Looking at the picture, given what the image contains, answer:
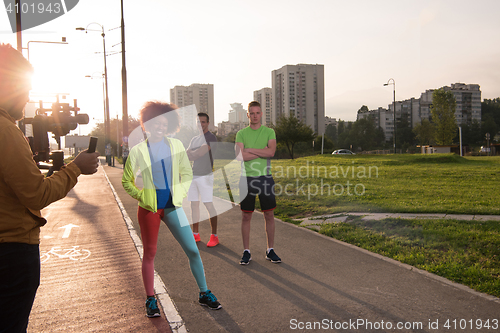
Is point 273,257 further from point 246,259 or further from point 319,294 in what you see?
point 319,294

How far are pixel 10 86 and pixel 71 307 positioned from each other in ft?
9.00

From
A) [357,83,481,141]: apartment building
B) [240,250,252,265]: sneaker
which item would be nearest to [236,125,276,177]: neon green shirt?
[240,250,252,265]: sneaker

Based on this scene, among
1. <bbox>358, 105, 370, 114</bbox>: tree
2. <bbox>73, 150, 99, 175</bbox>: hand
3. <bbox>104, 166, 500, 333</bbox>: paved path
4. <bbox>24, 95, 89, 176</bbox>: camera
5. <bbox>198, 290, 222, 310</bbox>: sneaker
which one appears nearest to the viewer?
<bbox>73, 150, 99, 175</bbox>: hand

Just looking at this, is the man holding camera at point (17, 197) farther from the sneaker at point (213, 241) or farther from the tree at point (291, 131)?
the tree at point (291, 131)

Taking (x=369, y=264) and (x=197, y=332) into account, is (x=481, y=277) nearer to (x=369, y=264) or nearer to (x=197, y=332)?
(x=369, y=264)

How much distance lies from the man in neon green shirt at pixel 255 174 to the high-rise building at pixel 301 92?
351 feet

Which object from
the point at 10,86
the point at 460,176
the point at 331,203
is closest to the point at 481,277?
the point at 10,86

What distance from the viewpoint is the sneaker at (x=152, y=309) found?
137 inches

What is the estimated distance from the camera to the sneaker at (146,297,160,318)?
3.47m

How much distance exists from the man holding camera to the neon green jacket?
132cm

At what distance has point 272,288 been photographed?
4.16 m

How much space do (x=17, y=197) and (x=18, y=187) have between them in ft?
0.42

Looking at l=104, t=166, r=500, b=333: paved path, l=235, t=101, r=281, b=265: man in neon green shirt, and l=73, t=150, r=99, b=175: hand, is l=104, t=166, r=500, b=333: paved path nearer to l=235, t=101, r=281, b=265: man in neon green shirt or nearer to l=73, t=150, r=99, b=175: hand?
l=235, t=101, r=281, b=265: man in neon green shirt

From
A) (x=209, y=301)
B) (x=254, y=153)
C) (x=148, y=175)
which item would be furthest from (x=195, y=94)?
(x=209, y=301)
